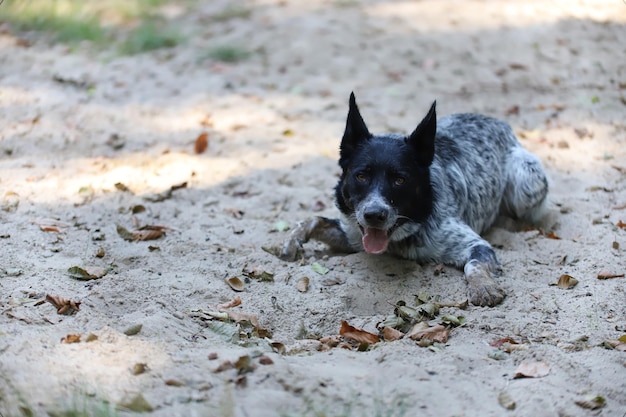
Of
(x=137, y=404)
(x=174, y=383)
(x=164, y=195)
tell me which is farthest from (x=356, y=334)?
(x=164, y=195)

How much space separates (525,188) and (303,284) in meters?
2.84

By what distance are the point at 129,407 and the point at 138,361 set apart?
0.49 metres

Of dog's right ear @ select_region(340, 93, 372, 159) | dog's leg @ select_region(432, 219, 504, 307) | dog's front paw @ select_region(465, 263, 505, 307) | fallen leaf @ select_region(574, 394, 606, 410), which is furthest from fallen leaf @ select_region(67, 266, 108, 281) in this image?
fallen leaf @ select_region(574, 394, 606, 410)

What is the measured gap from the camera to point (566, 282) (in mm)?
5633

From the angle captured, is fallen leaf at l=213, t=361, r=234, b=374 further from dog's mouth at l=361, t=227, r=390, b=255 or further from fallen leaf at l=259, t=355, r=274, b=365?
dog's mouth at l=361, t=227, r=390, b=255

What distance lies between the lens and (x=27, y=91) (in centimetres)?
1000

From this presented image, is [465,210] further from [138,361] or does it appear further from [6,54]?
[6,54]

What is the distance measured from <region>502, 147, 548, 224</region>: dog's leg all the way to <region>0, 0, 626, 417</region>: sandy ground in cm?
33

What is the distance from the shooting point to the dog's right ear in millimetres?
6051

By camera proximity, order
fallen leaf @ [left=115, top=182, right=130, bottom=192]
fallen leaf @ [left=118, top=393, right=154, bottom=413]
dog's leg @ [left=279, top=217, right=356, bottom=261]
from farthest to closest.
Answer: fallen leaf @ [left=115, top=182, right=130, bottom=192], dog's leg @ [left=279, top=217, right=356, bottom=261], fallen leaf @ [left=118, top=393, right=154, bottom=413]

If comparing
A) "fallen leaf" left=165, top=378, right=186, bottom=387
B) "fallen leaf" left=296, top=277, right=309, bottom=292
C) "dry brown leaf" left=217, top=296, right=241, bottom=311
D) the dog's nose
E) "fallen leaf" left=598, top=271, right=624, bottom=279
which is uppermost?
the dog's nose

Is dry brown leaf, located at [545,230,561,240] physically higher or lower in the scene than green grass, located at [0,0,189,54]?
lower

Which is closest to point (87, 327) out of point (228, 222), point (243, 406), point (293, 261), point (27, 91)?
point (243, 406)

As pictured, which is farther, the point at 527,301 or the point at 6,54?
the point at 6,54
